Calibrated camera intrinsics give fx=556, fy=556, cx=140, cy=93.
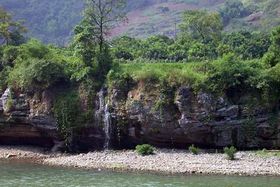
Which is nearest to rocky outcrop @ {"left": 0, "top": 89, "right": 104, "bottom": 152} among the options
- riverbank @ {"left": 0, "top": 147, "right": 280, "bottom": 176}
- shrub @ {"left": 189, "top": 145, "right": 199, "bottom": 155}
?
riverbank @ {"left": 0, "top": 147, "right": 280, "bottom": 176}

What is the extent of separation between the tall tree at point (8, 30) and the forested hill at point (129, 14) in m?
80.4

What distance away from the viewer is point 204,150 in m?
47.3

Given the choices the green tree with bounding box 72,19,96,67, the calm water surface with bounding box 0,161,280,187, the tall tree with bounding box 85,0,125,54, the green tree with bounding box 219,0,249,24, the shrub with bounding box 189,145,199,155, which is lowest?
the calm water surface with bounding box 0,161,280,187

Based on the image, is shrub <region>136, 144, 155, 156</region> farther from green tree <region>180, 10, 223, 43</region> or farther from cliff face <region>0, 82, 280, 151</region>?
green tree <region>180, 10, 223, 43</region>

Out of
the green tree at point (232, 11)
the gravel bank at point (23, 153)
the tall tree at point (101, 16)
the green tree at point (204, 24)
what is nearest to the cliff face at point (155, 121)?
the gravel bank at point (23, 153)

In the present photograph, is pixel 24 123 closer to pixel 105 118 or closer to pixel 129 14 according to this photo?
pixel 105 118

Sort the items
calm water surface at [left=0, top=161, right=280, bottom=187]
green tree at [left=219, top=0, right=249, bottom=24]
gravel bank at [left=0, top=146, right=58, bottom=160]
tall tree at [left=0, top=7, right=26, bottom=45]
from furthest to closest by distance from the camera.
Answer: green tree at [left=219, top=0, right=249, bottom=24] < tall tree at [left=0, top=7, right=26, bottom=45] < gravel bank at [left=0, top=146, right=58, bottom=160] < calm water surface at [left=0, top=161, right=280, bottom=187]

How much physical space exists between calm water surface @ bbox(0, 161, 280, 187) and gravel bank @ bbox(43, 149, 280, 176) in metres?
1.84

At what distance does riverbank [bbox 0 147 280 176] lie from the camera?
39.1 meters

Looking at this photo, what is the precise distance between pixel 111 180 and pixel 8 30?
3756 cm

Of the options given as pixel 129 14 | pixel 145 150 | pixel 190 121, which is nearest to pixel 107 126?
pixel 145 150

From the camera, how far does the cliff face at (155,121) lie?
153ft

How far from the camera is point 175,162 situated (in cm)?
4234

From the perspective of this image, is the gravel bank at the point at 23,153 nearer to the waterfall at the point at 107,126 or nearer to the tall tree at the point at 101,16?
the waterfall at the point at 107,126
